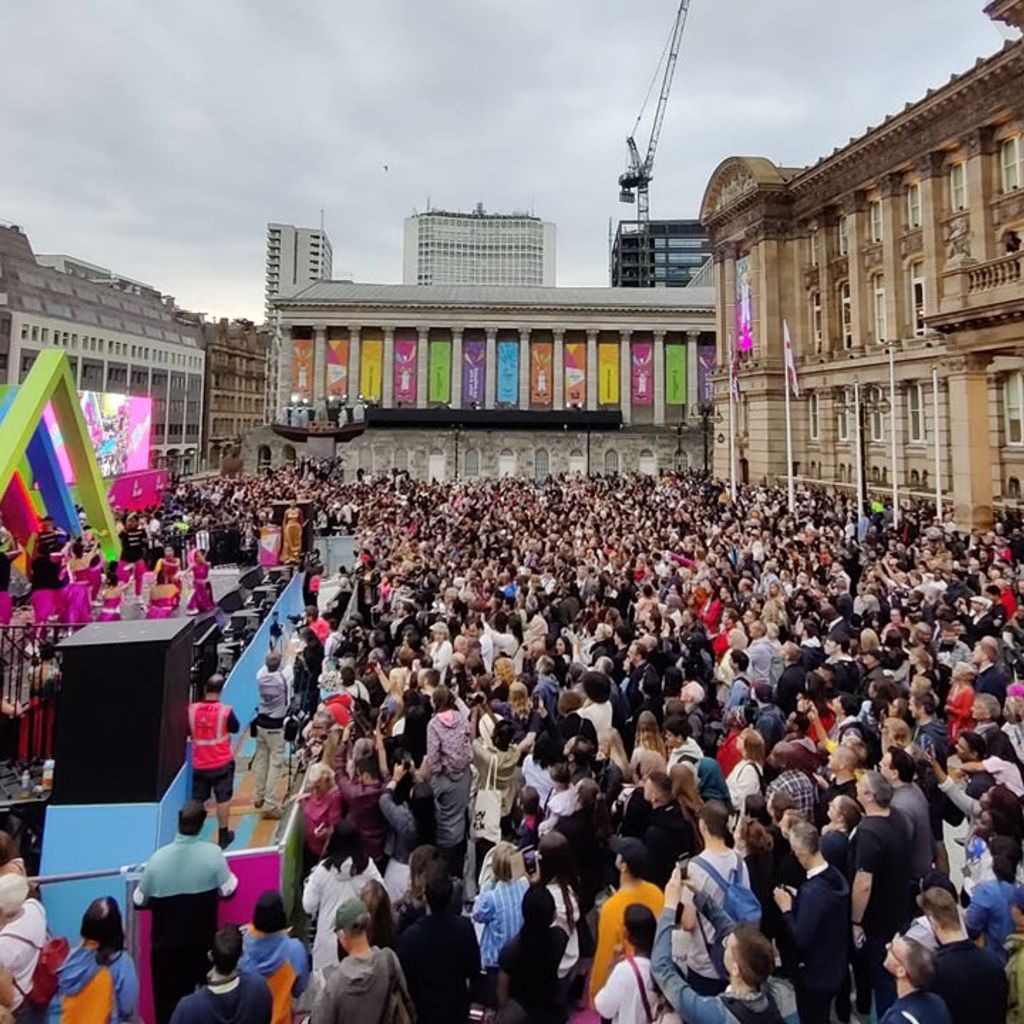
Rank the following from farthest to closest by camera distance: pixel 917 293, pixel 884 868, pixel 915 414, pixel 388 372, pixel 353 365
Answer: pixel 388 372, pixel 353 365, pixel 917 293, pixel 915 414, pixel 884 868

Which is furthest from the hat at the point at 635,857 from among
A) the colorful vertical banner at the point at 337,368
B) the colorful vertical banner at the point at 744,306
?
the colorful vertical banner at the point at 337,368

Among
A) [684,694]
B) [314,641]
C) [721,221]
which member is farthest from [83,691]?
[721,221]

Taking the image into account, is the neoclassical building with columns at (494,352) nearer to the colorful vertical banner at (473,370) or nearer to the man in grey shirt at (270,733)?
the colorful vertical banner at (473,370)

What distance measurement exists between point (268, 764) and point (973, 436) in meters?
21.0

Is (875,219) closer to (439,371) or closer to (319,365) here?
(439,371)

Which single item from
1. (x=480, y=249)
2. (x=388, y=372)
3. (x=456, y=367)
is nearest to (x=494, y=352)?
(x=456, y=367)

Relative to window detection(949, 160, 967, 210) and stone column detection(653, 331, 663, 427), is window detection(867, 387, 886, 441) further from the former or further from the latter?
stone column detection(653, 331, 663, 427)

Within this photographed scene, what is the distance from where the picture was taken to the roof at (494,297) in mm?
75125

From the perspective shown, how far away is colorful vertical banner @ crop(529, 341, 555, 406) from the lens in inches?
2975

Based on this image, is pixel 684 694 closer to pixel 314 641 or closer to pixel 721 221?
pixel 314 641

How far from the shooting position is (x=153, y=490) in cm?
3738

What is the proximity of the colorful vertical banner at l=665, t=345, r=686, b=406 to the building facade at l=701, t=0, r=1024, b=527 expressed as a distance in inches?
1240

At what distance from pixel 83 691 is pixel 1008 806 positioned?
6.96 meters

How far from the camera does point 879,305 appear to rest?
1385 inches
